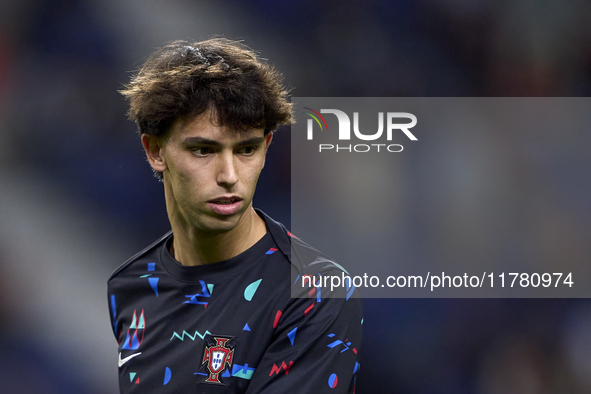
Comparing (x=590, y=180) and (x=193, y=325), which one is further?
(x=590, y=180)

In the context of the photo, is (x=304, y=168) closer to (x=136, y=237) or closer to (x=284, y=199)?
(x=284, y=199)

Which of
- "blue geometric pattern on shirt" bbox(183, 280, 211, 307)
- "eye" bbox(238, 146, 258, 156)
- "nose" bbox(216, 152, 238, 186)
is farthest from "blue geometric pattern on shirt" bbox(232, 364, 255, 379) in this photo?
"eye" bbox(238, 146, 258, 156)

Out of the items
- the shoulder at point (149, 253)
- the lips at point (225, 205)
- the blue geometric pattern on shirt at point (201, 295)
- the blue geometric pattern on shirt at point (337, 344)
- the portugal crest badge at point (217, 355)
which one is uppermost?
the lips at point (225, 205)

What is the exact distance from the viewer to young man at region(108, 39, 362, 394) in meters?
2.35

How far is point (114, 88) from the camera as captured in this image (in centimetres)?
391

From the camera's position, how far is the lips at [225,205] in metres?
2.39

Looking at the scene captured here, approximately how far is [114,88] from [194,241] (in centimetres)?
174

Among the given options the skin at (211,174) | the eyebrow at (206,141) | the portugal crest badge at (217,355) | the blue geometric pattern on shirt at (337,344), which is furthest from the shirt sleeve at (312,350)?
the eyebrow at (206,141)

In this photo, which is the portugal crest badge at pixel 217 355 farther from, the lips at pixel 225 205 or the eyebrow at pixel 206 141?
the eyebrow at pixel 206 141

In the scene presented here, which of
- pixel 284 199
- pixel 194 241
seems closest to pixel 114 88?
pixel 284 199

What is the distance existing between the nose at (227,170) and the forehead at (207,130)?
67 millimetres

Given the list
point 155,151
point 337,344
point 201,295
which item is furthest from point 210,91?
point 337,344

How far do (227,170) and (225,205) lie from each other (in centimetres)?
15

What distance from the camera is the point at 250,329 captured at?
2.42m
